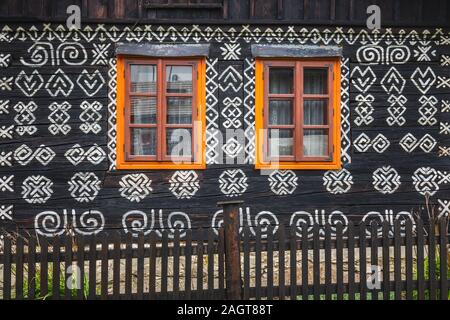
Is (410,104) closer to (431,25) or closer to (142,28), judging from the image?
(431,25)

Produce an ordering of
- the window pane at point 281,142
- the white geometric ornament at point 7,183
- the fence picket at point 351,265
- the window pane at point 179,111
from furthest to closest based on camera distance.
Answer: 1. the window pane at point 281,142
2. the window pane at point 179,111
3. the white geometric ornament at point 7,183
4. the fence picket at point 351,265

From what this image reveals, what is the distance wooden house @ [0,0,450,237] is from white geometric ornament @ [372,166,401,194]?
0.02 meters

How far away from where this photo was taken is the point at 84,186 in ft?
24.2

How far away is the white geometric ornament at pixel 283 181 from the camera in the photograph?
24.7 ft

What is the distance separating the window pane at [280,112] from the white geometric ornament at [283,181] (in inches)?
33.2

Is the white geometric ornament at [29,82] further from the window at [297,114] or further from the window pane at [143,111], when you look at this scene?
the window at [297,114]

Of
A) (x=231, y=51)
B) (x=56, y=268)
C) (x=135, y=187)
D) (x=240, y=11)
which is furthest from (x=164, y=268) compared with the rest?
(x=240, y=11)

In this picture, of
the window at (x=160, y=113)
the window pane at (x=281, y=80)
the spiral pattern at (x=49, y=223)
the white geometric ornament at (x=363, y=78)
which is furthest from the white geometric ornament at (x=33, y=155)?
the white geometric ornament at (x=363, y=78)

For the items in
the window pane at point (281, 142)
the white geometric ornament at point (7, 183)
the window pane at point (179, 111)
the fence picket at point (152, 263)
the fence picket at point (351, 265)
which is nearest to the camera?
the fence picket at point (152, 263)

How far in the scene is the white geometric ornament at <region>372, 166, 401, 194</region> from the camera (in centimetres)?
762

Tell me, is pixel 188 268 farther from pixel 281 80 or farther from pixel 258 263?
pixel 281 80

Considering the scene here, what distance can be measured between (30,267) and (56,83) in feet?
12.1

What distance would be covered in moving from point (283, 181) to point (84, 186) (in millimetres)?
3231
